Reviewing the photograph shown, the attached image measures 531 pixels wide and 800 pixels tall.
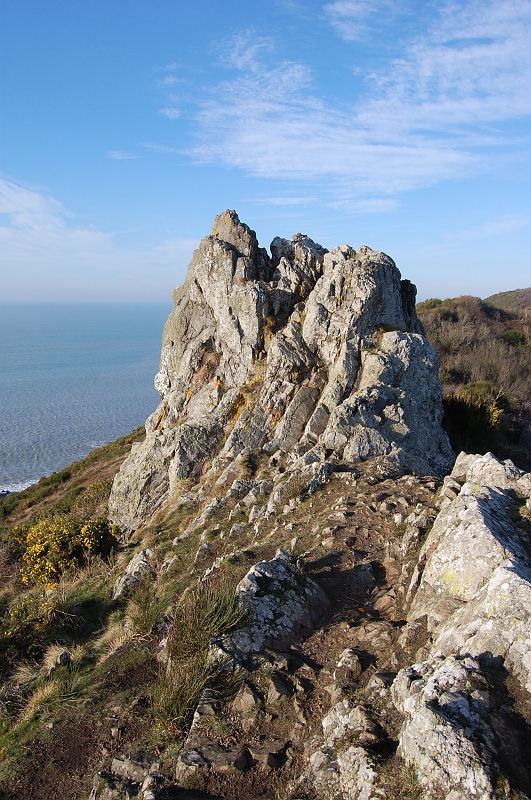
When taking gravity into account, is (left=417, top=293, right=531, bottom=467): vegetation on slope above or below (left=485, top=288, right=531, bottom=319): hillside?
below

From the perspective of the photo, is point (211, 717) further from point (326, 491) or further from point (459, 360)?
point (459, 360)

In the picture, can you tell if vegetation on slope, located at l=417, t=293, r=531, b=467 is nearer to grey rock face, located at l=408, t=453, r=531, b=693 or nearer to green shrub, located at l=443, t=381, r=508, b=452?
green shrub, located at l=443, t=381, r=508, b=452

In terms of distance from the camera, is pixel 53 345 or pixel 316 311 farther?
pixel 53 345

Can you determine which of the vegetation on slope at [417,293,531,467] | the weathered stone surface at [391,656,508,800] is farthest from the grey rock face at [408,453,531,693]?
the vegetation on slope at [417,293,531,467]

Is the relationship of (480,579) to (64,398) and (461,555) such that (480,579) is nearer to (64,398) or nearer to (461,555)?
(461,555)

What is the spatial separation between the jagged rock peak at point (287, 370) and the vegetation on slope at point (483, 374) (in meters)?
2.92

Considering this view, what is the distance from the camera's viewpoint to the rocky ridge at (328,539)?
11.5ft

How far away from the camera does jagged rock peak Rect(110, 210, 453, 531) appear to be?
1167 centimetres

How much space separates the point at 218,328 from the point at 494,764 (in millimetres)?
13252

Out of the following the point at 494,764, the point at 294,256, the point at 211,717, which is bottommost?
the point at 211,717

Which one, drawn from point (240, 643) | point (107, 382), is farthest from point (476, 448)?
point (107, 382)

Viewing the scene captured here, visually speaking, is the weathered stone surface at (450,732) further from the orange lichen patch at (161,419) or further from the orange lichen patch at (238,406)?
the orange lichen patch at (161,419)

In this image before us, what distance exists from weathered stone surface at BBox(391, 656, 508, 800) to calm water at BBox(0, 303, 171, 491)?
119 ft

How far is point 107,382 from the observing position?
77.4 meters
